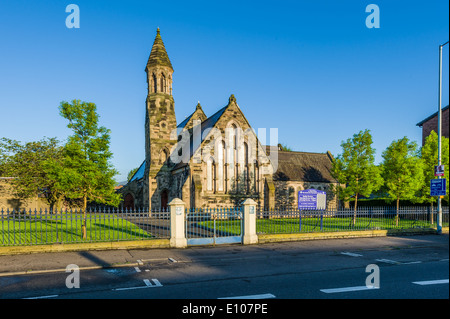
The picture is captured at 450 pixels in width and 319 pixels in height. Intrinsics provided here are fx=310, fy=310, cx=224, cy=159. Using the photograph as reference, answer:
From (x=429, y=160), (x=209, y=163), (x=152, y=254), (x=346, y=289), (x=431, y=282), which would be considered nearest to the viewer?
(x=346, y=289)

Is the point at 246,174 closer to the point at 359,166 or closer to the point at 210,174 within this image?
the point at 210,174

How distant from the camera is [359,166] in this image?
2538 cm

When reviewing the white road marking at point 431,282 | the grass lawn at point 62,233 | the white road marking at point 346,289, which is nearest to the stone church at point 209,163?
the grass lawn at point 62,233

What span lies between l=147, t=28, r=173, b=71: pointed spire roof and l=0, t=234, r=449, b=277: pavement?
25.1 m

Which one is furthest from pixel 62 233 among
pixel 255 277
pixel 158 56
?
pixel 158 56

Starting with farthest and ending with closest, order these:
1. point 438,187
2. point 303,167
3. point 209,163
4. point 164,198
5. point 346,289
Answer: point 303,167 < point 164,198 < point 209,163 < point 438,187 < point 346,289

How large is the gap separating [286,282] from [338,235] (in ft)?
33.4

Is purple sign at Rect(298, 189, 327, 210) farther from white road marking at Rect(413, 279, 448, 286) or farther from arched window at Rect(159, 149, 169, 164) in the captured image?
arched window at Rect(159, 149, 169, 164)

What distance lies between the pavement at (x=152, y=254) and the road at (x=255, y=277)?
125 mm

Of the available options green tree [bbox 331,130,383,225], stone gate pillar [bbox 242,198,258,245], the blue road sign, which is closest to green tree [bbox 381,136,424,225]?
green tree [bbox 331,130,383,225]

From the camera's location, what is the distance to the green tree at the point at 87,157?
1645 centimetres

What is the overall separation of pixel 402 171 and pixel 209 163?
49.1 feet

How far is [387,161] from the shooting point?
23.6 metres
